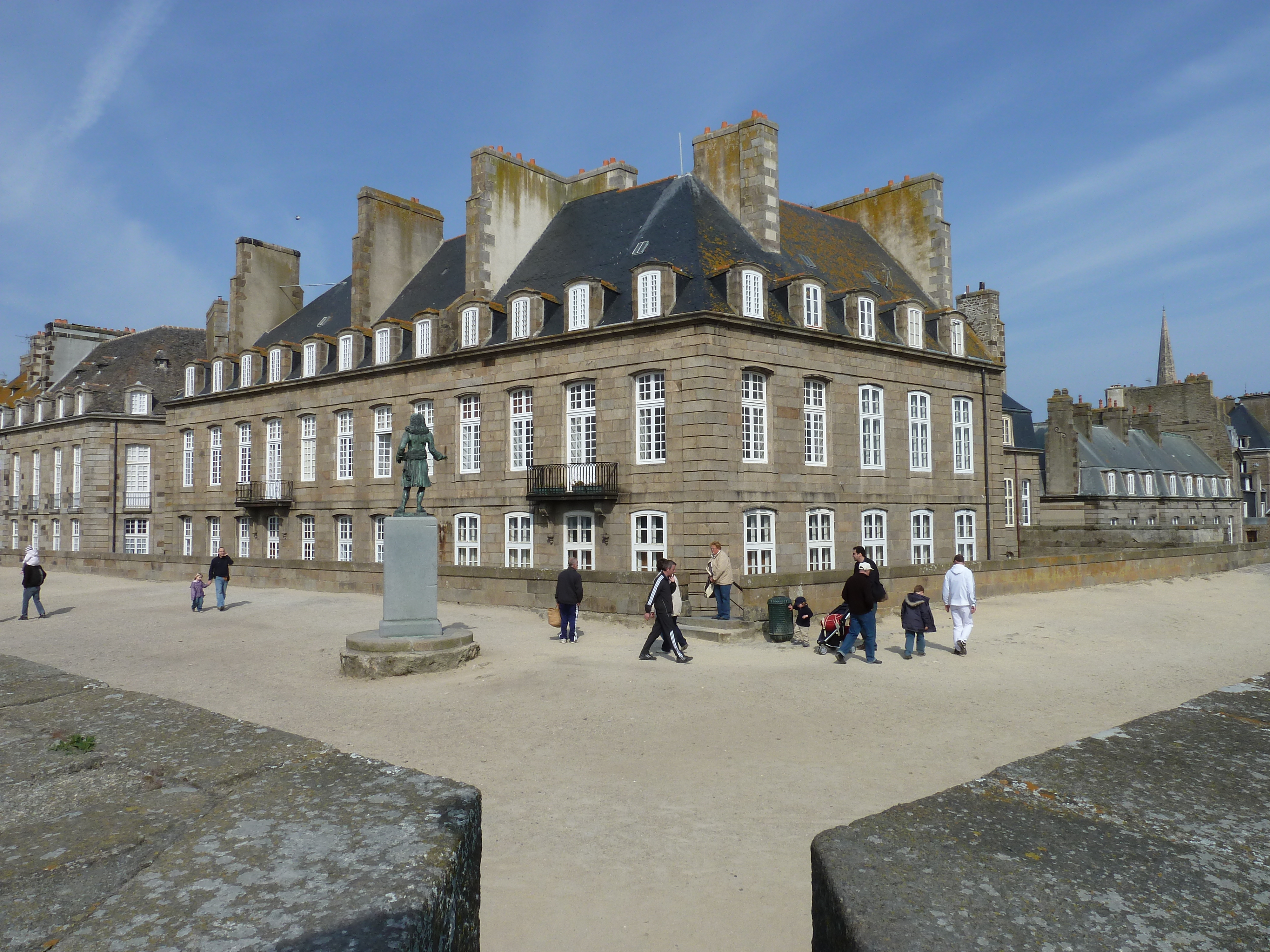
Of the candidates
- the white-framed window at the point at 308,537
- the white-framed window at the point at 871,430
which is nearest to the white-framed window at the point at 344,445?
the white-framed window at the point at 308,537

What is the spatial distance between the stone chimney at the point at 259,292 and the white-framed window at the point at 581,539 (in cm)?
2114

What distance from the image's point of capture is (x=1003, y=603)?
20.5 m

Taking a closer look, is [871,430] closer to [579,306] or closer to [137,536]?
[579,306]

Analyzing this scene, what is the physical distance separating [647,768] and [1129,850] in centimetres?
622

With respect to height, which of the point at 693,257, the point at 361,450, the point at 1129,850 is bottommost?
the point at 1129,850

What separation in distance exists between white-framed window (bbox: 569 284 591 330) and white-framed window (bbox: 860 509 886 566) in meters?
9.93

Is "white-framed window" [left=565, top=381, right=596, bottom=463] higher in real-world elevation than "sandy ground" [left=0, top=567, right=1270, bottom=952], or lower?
higher

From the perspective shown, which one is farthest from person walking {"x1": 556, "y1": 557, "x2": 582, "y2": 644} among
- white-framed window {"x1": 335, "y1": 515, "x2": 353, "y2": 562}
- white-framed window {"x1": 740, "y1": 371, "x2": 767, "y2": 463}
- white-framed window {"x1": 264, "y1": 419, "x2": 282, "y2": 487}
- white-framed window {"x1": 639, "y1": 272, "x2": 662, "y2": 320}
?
white-framed window {"x1": 264, "y1": 419, "x2": 282, "y2": 487}

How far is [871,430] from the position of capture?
2497cm

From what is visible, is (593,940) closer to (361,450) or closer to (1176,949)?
(1176,949)

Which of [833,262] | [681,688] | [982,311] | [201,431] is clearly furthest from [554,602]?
[982,311]

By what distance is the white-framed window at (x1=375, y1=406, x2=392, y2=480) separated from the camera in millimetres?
27922

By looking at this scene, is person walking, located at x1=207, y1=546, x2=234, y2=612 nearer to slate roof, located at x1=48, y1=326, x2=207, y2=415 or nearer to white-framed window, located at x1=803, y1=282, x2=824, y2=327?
white-framed window, located at x1=803, y1=282, x2=824, y2=327

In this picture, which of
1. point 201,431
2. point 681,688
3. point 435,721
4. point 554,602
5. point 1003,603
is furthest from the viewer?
point 201,431
